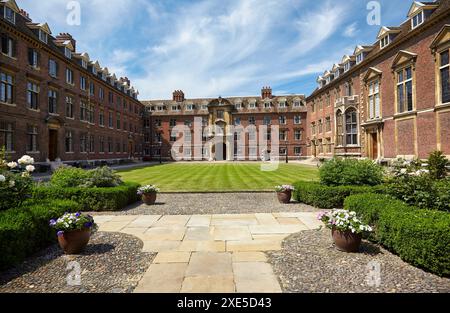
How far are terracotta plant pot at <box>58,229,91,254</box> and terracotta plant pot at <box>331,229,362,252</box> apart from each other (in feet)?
18.7

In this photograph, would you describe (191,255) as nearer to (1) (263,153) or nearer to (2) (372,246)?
(2) (372,246)

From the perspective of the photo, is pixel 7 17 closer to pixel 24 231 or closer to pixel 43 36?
pixel 43 36

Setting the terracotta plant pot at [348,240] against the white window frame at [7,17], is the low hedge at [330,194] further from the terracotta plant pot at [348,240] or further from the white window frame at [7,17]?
the white window frame at [7,17]

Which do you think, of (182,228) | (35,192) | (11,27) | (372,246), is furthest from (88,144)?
(372,246)

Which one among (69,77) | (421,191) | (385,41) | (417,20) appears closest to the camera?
(421,191)

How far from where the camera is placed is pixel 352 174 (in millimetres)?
11023

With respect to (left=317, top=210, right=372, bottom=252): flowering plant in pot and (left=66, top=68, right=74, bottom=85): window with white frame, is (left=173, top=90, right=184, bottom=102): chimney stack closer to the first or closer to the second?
(left=66, top=68, right=74, bottom=85): window with white frame

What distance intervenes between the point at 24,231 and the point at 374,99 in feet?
108

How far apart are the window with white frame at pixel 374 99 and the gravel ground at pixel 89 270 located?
30.4 meters

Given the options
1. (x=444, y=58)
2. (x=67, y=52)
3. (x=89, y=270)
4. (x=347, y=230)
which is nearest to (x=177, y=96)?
(x=67, y=52)
